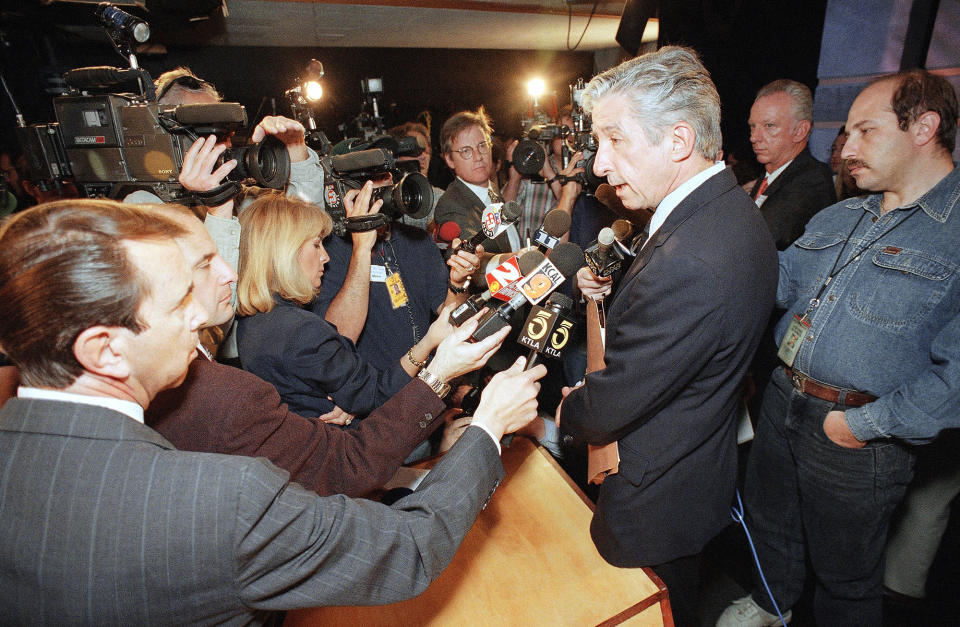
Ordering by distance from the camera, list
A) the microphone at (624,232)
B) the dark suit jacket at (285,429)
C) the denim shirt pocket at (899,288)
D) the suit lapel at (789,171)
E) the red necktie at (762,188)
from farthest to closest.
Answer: the red necktie at (762,188) < the suit lapel at (789,171) < the microphone at (624,232) < the denim shirt pocket at (899,288) < the dark suit jacket at (285,429)

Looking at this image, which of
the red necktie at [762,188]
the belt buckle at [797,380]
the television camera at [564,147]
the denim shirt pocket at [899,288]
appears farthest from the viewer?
the red necktie at [762,188]

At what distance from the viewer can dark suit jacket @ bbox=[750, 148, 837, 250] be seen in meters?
2.69

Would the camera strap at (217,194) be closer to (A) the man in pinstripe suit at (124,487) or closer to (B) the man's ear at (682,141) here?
(A) the man in pinstripe suit at (124,487)

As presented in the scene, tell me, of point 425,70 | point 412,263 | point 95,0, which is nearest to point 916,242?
point 412,263

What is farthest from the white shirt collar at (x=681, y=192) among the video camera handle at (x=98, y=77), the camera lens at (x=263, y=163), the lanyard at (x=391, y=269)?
the video camera handle at (x=98, y=77)

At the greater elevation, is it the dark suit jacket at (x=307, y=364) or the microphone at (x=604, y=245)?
the microphone at (x=604, y=245)

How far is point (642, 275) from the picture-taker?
4.01ft

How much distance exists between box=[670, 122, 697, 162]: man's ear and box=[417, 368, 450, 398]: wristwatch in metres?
0.94

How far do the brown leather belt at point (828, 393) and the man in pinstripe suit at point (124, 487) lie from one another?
65.5 inches

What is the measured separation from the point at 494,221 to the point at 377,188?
0.54 meters

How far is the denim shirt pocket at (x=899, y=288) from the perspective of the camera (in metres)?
1.52

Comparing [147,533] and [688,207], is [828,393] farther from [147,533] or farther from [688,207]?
[147,533]

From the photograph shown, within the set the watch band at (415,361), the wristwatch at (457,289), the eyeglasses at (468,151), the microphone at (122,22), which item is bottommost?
the watch band at (415,361)

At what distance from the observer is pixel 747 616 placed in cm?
207
